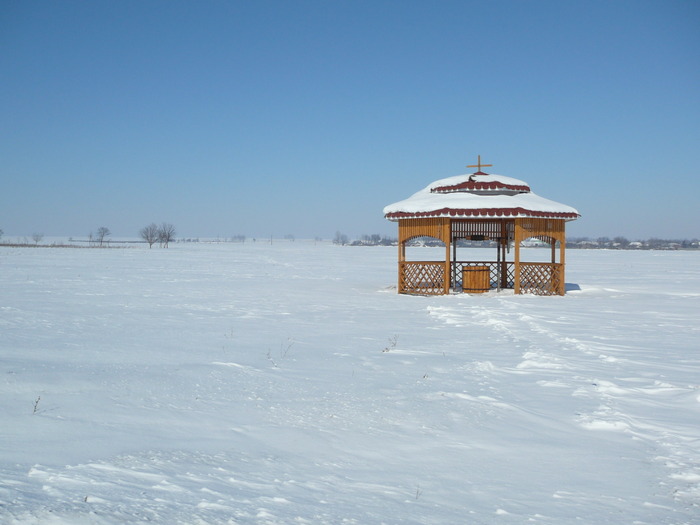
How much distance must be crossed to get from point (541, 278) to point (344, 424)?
17088 millimetres

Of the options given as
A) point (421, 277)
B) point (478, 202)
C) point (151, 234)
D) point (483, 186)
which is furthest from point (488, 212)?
point (151, 234)

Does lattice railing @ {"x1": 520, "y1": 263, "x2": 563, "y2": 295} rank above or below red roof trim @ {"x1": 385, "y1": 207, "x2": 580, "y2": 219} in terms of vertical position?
below

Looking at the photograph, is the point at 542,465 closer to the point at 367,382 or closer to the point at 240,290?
the point at 367,382

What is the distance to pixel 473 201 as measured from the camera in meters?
19.6

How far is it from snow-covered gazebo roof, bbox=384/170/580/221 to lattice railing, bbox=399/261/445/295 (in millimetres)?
1845

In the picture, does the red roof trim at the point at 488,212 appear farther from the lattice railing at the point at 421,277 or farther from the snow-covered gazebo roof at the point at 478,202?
the lattice railing at the point at 421,277

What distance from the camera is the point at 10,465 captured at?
402cm

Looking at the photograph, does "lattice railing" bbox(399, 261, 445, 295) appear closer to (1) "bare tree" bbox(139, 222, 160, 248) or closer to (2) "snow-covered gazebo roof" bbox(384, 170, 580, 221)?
(2) "snow-covered gazebo roof" bbox(384, 170, 580, 221)

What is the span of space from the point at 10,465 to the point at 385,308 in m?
12.9

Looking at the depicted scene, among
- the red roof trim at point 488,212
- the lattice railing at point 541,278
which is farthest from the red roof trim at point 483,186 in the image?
the lattice railing at point 541,278

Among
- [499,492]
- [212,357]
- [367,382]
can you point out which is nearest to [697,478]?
[499,492]

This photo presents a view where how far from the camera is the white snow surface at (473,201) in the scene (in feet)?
63.8

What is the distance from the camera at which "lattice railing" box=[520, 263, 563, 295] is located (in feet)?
68.6

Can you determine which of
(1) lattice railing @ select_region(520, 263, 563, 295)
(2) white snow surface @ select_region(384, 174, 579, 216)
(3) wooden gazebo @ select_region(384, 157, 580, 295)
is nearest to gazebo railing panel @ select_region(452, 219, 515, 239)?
(3) wooden gazebo @ select_region(384, 157, 580, 295)
